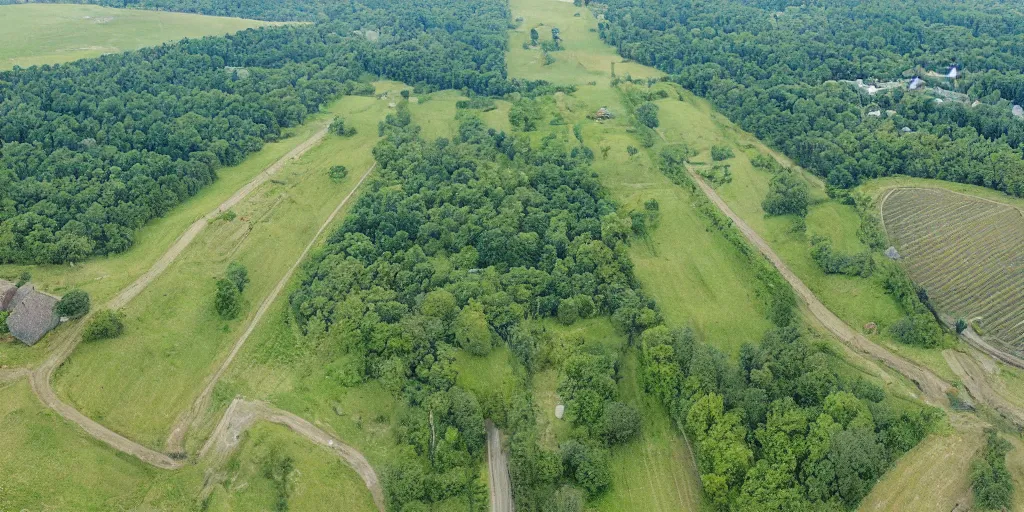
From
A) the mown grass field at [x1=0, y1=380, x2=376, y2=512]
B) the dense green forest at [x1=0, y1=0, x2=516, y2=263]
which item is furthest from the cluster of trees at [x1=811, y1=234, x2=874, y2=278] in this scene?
the dense green forest at [x1=0, y1=0, x2=516, y2=263]

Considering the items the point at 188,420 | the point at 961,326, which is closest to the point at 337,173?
the point at 188,420

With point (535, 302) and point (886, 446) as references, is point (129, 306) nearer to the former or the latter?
point (535, 302)

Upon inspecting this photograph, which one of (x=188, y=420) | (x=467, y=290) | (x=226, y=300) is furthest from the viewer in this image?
(x=467, y=290)

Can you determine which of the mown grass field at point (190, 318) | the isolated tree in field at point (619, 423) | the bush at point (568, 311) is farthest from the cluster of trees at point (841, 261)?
the mown grass field at point (190, 318)

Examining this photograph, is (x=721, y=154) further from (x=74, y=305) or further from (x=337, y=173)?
(x=74, y=305)

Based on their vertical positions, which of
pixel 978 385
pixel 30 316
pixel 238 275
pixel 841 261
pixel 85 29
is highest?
pixel 85 29

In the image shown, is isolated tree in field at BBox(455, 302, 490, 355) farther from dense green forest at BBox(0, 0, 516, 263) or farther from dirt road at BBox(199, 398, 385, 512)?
dense green forest at BBox(0, 0, 516, 263)

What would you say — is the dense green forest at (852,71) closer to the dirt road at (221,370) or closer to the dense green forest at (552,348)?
the dense green forest at (552,348)

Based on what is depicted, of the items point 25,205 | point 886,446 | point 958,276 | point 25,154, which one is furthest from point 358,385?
point 958,276
